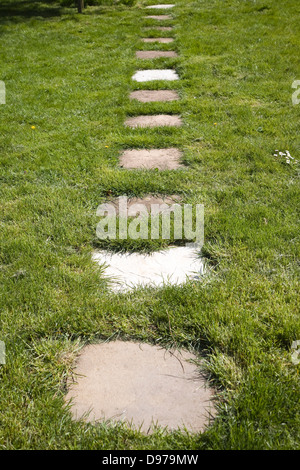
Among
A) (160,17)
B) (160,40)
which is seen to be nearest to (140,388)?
(160,40)

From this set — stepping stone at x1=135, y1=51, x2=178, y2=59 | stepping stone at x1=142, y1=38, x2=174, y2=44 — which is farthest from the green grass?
stepping stone at x1=142, y1=38, x2=174, y2=44

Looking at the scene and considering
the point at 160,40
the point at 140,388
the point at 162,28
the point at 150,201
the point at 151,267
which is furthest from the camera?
the point at 162,28

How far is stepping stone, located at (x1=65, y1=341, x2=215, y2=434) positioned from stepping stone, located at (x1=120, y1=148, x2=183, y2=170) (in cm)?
207

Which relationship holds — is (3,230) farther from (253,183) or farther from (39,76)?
(39,76)

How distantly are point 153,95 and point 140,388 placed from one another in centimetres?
440

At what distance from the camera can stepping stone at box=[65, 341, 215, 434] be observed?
1.71 metres

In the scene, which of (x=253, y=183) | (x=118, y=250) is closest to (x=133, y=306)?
(x=118, y=250)

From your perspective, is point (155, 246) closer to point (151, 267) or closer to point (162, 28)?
point (151, 267)

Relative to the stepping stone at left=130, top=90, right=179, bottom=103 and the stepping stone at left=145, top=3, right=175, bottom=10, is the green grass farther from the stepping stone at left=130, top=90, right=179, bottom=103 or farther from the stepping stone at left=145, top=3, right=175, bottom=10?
the stepping stone at left=145, top=3, right=175, bottom=10

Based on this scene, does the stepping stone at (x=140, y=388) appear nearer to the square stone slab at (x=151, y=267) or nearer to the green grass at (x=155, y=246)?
the green grass at (x=155, y=246)

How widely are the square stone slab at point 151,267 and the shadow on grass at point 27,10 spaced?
10.2m

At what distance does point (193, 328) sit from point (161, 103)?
3.65 meters

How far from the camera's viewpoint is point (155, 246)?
8.96 feet
